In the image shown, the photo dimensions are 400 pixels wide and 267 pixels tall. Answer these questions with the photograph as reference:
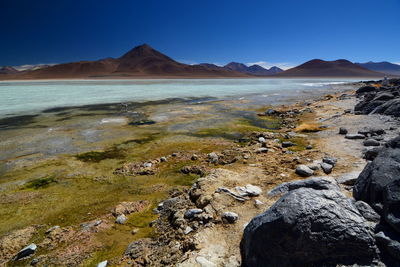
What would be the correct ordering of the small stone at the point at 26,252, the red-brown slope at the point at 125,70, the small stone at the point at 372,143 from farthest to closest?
the red-brown slope at the point at 125,70, the small stone at the point at 372,143, the small stone at the point at 26,252

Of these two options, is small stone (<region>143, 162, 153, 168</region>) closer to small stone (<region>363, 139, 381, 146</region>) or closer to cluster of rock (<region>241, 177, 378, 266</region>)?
cluster of rock (<region>241, 177, 378, 266</region>)

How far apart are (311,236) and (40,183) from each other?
710 cm

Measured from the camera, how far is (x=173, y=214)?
4.59 metres

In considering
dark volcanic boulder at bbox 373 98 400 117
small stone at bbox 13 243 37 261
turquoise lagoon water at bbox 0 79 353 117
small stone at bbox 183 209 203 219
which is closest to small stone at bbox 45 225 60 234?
small stone at bbox 13 243 37 261

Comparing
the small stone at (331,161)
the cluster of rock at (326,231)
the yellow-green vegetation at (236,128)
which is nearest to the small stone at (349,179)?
the small stone at (331,161)

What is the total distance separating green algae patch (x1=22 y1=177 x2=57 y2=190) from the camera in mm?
6262

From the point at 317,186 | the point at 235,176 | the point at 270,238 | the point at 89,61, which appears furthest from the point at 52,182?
the point at 89,61

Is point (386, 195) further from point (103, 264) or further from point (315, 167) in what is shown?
point (103, 264)

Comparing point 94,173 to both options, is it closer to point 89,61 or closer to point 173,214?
point 173,214

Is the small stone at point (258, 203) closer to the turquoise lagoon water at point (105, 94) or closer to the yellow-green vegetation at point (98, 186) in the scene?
the yellow-green vegetation at point (98, 186)

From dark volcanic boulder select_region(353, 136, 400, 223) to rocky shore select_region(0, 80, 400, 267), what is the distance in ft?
0.04

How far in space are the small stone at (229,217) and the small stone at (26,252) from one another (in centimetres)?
338

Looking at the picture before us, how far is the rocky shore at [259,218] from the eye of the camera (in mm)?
2604

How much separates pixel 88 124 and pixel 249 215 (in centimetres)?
1210
